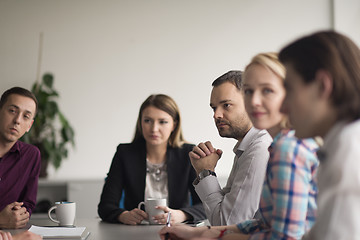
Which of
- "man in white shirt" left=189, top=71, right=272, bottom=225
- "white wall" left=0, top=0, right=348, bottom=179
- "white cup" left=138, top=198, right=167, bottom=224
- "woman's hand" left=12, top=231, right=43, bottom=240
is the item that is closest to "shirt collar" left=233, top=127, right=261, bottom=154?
"man in white shirt" left=189, top=71, right=272, bottom=225

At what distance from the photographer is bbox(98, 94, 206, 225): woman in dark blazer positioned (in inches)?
102

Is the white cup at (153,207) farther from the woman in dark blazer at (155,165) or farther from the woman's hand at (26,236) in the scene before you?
the woman's hand at (26,236)

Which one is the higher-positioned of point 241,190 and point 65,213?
point 241,190

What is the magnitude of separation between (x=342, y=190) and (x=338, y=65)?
0.25 m

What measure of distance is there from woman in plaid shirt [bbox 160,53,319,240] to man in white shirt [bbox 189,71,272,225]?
0.32 metres

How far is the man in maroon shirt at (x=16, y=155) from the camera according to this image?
2.43 metres

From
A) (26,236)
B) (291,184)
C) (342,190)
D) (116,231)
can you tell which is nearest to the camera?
(342,190)

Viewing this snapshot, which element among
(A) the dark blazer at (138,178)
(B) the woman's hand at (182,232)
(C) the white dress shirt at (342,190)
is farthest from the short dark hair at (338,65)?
(A) the dark blazer at (138,178)

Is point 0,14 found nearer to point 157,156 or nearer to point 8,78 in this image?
point 8,78

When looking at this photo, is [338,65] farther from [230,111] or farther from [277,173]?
[230,111]

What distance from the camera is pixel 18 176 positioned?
97.3 inches

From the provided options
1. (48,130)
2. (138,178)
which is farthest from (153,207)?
(48,130)

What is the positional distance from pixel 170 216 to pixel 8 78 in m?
3.13

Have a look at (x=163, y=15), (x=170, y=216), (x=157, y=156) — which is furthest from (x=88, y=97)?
(x=170, y=216)
